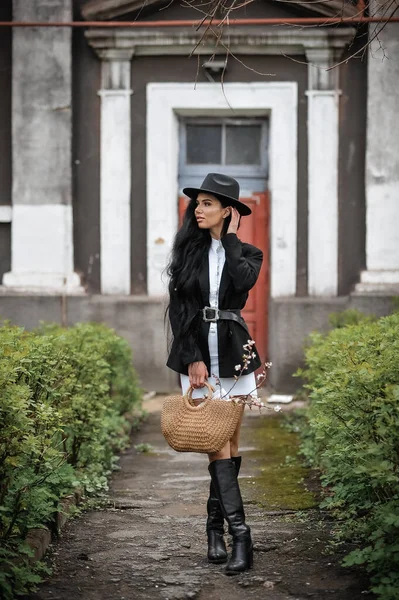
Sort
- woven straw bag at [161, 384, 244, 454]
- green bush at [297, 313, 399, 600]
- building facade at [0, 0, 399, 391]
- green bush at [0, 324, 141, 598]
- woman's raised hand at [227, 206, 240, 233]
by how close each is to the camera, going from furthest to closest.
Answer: building facade at [0, 0, 399, 391], woman's raised hand at [227, 206, 240, 233], woven straw bag at [161, 384, 244, 454], green bush at [0, 324, 141, 598], green bush at [297, 313, 399, 600]

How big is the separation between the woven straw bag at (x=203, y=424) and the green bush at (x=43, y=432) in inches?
25.3

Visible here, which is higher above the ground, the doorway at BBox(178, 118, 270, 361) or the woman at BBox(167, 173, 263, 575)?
the doorway at BBox(178, 118, 270, 361)

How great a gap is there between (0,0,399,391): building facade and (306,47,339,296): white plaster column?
14 millimetres

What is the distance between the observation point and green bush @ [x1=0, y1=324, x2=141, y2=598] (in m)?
4.25

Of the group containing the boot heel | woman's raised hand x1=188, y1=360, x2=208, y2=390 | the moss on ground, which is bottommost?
the moss on ground

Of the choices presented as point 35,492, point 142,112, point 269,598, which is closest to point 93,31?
point 142,112

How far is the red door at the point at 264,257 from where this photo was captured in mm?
11734

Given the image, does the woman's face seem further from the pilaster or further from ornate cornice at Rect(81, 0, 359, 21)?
ornate cornice at Rect(81, 0, 359, 21)

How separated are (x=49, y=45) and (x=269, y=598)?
8.62 metres

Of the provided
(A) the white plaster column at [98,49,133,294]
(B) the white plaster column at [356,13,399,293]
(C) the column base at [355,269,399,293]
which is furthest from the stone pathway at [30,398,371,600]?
(A) the white plaster column at [98,49,133,294]

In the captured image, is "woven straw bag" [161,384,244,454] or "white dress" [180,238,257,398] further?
"white dress" [180,238,257,398]

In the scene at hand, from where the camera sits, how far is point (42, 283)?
37.3 ft

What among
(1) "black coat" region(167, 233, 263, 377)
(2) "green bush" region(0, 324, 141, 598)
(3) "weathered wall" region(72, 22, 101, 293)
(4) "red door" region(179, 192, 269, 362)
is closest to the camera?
(2) "green bush" region(0, 324, 141, 598)

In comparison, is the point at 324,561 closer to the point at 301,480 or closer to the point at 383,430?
the point at 383,430
